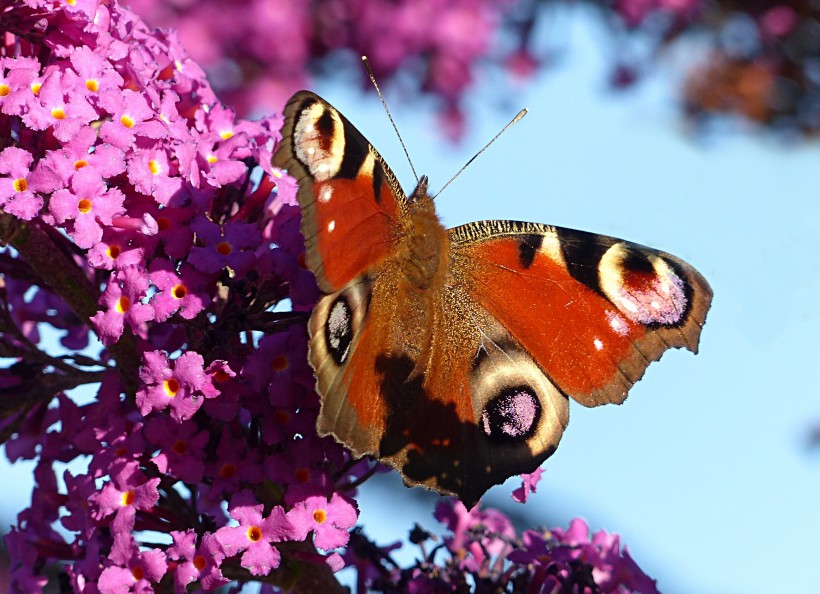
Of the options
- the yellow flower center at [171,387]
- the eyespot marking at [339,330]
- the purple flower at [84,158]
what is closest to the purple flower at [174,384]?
the yellow flower center at [171,387]

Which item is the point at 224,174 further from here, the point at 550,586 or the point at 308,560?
the point at 550,586

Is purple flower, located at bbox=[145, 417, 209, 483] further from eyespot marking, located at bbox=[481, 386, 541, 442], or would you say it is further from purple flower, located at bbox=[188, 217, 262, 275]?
eyespot marking, located at bbox=[481, 386, 541, 442]

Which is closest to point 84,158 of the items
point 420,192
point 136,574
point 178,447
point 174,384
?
point 174,384

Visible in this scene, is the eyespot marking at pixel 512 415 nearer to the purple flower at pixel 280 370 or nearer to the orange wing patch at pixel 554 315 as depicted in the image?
the orange wing patch at pixel 554 315

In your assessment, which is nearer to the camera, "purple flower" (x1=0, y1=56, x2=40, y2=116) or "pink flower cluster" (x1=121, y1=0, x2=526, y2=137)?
"purple flower" (x1=0, y1=56, x2=40, y2=116)

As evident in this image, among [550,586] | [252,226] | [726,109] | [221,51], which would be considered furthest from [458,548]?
[221,51]

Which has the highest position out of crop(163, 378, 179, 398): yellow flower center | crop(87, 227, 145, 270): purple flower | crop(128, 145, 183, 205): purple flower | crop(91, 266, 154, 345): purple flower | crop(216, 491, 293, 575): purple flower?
crop(128, 145, 183, 205): purple flower

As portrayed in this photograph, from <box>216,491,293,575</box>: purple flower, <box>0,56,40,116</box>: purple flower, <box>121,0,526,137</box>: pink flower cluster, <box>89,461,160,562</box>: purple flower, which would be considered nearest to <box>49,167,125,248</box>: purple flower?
<box>0,56,40,116</box>: purple flower
